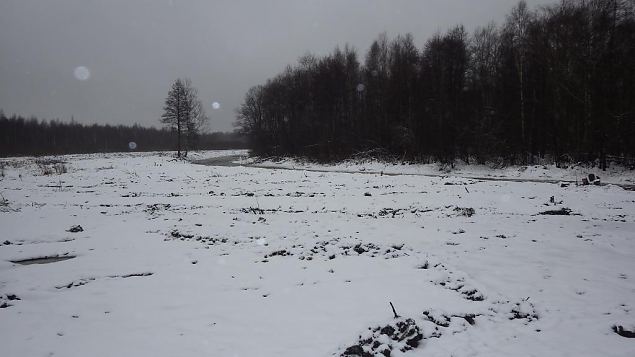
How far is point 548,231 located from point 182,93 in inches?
2176

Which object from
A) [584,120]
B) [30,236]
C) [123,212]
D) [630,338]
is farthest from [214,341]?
[584,120]

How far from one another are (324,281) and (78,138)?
15176 centimetres

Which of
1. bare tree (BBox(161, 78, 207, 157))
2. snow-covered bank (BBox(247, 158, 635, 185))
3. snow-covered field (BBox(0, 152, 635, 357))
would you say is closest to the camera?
snow-covered field (BBox(0, 152, 635, 357))

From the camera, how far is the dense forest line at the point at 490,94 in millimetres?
22984

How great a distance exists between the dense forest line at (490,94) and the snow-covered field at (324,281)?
45.9 ft

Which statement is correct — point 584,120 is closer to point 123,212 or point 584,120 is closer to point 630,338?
point 630,338

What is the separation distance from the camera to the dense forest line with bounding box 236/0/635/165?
23.0 meters

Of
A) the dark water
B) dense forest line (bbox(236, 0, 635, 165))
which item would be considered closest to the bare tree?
dense forest line (bbox(236, 0, 635, 165))

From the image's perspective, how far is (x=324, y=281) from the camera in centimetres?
680

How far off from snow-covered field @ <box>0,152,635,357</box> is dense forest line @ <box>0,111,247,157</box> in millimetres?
87604

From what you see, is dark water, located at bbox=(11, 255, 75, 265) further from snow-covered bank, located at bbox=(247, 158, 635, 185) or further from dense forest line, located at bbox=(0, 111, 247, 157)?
dense forest line, located at bbox=(0, 111, 247, 157)

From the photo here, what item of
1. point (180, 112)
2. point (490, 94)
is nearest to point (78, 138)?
point (180, 112)

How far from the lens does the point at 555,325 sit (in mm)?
5008

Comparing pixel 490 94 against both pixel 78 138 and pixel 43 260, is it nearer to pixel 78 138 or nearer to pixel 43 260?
pixel 43 260
